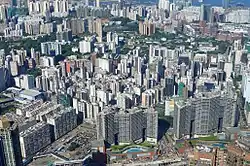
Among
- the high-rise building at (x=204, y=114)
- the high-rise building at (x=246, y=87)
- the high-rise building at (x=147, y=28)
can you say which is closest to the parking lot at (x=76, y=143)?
the high-rise building at (x=204, y=114)

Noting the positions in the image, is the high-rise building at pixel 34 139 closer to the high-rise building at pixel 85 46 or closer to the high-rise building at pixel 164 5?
the high-rise building at pixel 85 46

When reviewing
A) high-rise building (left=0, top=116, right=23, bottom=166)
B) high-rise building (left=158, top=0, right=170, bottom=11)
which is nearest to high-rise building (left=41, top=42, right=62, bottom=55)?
high-rise building (left=0, top=116, right=23, bottom=166)

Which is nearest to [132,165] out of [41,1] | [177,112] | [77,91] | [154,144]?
[154,144]

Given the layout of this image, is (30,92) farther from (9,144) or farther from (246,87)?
(246,87)

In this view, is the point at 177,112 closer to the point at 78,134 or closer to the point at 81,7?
the point at 78,134

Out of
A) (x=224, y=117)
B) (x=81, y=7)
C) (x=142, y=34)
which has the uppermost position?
(x=81, y=7)

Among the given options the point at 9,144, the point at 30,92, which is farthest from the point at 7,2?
the point at 9,144
